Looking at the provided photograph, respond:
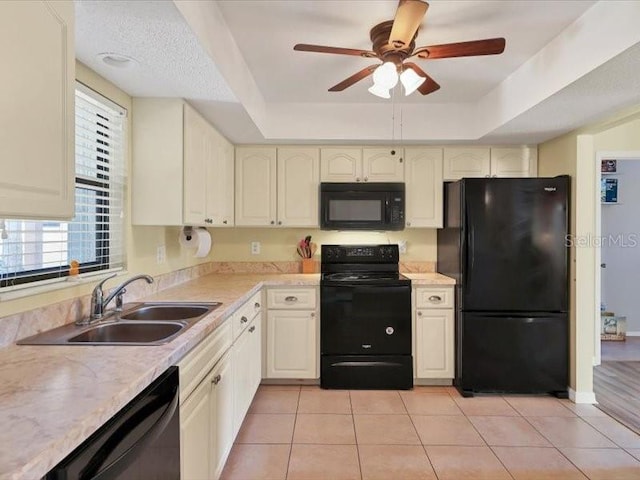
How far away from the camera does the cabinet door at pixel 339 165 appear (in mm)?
3416

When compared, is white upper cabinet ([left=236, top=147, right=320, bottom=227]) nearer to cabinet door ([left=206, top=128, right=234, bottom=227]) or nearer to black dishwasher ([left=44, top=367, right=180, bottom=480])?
cabinet door ([left=206, top=128, right=234, bottom=227])

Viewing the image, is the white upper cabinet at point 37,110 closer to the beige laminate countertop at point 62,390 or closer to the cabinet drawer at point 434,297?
the beige laminate countertop at point 62,390

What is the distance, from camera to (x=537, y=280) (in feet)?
9.62

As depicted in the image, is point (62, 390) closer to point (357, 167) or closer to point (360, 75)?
point (360, 75)

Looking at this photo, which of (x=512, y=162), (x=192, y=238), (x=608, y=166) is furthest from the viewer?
(x=608, y=166)

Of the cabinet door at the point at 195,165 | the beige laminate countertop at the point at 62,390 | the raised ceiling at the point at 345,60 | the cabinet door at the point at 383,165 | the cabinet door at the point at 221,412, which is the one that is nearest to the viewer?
the beige laminate countertop at the point at 62,390

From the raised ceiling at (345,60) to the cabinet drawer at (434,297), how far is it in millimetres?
1294

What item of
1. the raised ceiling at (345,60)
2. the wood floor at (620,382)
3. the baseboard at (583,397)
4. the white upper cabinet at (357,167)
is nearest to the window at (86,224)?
the raised ceiling at (345,60)

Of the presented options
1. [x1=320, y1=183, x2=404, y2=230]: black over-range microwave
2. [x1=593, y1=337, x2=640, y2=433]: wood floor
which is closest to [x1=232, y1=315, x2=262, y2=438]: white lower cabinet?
[x1=320, y1=183, x2=404, y2=230]: black over-range microwave

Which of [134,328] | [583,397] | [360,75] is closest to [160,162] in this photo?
[134,328]

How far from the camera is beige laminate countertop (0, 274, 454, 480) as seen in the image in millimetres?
708

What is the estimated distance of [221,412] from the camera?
6.07ft

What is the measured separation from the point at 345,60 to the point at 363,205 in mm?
1246

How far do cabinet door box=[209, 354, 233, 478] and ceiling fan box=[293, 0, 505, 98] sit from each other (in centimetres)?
156
